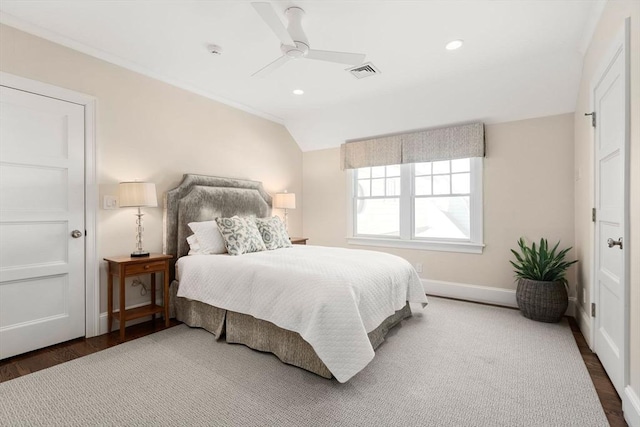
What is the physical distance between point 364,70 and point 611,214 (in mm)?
2375

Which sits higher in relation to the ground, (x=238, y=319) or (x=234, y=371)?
(x=238, y=319)

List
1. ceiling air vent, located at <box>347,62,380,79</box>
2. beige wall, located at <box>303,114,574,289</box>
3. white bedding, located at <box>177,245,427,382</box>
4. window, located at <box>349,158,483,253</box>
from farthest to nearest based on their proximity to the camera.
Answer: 1. window, located at <box>349,158,483,253</box>
2. beige wall, located at <box>303,114,574,289</box>
3. ceiling air vent, located at <box>347,62,380,79</box>
4. white bedding, located at <box>177,245,427,382</box>

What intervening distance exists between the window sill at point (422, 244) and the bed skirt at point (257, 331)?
123 centimetres

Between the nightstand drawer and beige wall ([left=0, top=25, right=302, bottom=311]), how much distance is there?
39 centimetres

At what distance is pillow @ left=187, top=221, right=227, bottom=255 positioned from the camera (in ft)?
10.6

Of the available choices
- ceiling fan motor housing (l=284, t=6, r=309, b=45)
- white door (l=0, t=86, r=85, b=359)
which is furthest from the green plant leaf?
white door (l=0, t=86, r=85, b=359)

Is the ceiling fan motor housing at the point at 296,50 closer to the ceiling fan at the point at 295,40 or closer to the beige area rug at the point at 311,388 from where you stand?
the ceiling fan at the point at 295,40

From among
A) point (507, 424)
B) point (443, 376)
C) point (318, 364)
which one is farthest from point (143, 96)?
point (507, 424)

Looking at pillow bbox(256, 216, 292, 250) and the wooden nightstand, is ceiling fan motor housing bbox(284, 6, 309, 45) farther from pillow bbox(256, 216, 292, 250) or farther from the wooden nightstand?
the wooden nightstand

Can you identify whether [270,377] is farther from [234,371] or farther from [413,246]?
[413,246]

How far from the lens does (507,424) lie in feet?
5.19

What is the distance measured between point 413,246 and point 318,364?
8.72 ft

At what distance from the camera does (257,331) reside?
242 cm

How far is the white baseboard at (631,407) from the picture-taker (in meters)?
1.47
